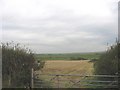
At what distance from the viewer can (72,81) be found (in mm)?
11180

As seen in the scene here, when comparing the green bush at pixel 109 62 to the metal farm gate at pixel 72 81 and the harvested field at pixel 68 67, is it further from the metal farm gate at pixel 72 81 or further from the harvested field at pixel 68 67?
the harvested field at pixel 68 67

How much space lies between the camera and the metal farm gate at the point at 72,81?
11094 millimetres

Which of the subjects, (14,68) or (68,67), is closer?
(14,68)

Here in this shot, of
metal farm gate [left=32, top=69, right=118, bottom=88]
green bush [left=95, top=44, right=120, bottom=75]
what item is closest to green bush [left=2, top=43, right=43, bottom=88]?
metal farm gate [left=32, top=69, right=118, bottom=88]

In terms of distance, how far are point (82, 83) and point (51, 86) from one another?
1160mm

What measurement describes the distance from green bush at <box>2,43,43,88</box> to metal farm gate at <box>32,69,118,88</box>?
45 cm

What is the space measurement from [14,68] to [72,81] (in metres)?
2.35

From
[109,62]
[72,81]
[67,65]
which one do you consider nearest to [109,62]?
[109,62]

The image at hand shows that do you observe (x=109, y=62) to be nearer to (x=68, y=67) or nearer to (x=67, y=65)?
(x=68, y=67)

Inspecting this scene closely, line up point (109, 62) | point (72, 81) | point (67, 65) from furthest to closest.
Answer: point (67, 65) < point (109, 62) < point (72, 81)

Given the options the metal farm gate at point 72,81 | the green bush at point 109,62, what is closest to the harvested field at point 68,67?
the green bush at point 109,62

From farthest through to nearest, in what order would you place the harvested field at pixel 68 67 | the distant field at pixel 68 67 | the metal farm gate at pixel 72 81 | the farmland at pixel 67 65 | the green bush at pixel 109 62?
the harvested field at pixel 68 67 < the distant field at pixel 68 67 < the green bush at pixel 109 62 < the farmland at pixel 67 65 < the metal farm gate at pixel 72 81

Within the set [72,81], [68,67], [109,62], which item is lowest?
[72,81]

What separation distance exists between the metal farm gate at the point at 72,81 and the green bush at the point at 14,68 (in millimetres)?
445
